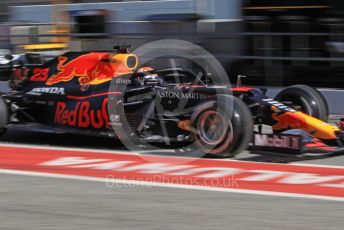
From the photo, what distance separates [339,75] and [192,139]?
16.4 feet

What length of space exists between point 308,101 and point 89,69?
2856 mm

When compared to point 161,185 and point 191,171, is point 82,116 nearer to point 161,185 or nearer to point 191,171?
point 191,171

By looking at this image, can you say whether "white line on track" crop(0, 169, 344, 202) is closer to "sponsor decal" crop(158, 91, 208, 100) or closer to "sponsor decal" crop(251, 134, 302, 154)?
"sponsor decal" crop(251, 134, 302, 154)

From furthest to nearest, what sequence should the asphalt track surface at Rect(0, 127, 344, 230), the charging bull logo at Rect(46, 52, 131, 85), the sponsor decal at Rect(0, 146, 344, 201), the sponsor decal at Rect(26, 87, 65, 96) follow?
the sponsor decal at Rect(26, 87, 65, 96) < the charging bull logo at Rect(46, 52, 131, 85) < the sponsor decal at Rect(0, 146, 344, 201) < the asphalt track surface at Rect(0, 127, 344, 230)

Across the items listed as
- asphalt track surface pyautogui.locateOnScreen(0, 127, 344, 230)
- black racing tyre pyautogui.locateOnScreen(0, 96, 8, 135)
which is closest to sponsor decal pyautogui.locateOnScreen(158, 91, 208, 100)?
asphalt track surface pyautogui.locateOnScreen(0, 127, 344, 230)

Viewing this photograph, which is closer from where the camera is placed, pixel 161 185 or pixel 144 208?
pixel 144 208

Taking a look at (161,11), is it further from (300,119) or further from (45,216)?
(45,216)

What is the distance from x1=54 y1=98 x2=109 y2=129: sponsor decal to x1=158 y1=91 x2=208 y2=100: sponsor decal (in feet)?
2.46

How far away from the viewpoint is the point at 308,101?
27.6ft

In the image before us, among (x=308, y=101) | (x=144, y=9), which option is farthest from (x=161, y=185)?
(x=144, y=9)

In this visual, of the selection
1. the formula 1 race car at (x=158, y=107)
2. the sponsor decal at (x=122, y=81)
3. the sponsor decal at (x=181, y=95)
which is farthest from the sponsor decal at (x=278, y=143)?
the sponsor decal at (x=122, y=81)

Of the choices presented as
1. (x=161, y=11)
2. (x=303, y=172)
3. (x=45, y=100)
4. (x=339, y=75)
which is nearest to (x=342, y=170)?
(x=303, y=172)

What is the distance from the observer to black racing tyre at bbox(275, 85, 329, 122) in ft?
27.5

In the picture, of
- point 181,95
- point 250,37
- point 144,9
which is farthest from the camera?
point 144,9
